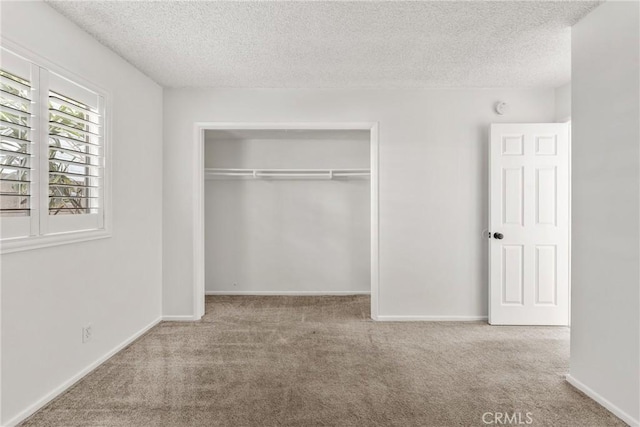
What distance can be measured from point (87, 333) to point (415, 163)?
3.37 meters

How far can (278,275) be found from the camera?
227 inches

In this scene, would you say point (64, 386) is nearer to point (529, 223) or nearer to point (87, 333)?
point (87, 333)

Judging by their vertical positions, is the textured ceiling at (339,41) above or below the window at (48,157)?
above

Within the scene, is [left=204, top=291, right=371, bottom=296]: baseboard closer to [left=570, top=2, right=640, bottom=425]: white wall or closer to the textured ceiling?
the textured ceiling

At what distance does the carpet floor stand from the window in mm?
1081

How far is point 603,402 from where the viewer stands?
2.50 m

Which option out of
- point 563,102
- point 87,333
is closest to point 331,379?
point 87,333

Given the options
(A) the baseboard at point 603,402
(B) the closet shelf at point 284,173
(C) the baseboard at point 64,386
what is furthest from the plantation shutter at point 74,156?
(A) the baseboard at point 603,402

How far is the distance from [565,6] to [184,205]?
3.73m

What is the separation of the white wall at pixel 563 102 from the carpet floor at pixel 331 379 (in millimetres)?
2168

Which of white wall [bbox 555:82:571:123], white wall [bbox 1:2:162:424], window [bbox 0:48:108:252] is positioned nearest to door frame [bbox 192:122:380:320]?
white wall [bbox 1:2:162:424]

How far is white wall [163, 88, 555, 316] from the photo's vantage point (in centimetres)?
438

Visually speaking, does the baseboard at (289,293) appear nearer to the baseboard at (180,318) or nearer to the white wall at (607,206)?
the baseboard at (180,318)

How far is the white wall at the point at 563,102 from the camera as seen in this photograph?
412cm
